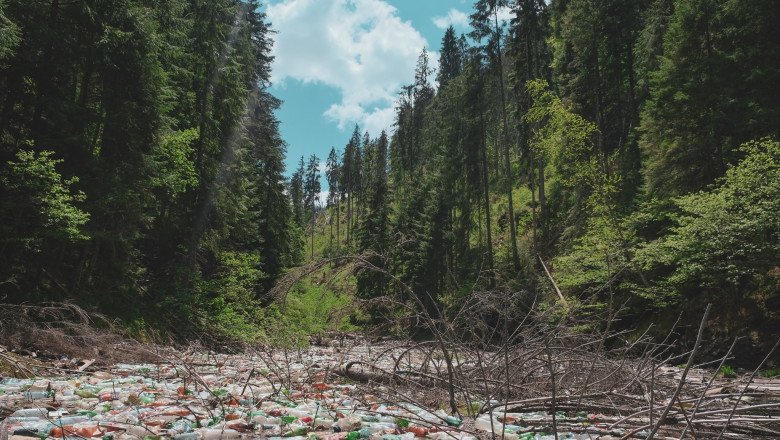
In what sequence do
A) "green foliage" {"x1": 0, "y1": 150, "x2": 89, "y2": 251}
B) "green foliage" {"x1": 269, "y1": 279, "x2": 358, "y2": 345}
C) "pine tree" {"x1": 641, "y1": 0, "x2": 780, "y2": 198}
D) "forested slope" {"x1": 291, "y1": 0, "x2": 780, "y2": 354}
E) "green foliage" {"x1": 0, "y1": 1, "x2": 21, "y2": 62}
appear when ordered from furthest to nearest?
"pine tree" {"x1": 641, "y1": 0, "x2": 780, "y2": 198} < "forested slope" {"x1": 291, "y1": 0, "x2": 780, "y2": 354} < "green foliage" {"x1": 0, "y1": 150, "x2": 89, "y2": 251} < "green foliage" {"x1": 0, "y1": 1, "x2": 21, "y2": 62} < "green foliage" {"x1": 269, "y1": 279, "x2": 358, "y2": 345}

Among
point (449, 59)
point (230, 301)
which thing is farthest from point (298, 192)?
point (230, 301)

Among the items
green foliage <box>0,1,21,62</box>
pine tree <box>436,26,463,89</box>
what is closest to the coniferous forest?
green foliage <box>0,1,21,62</box>

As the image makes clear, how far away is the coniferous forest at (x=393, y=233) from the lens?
9.70 m

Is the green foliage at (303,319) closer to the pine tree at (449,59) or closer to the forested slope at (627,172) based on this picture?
the forested slope at (627,172)

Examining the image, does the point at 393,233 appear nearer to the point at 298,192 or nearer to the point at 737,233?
the point at 737,233

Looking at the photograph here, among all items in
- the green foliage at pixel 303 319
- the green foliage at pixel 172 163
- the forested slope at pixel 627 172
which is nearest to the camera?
the green foliage at pixel 303 319

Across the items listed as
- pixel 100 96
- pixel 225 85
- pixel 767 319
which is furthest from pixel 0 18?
pixel 767 319

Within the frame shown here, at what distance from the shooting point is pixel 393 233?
10273 mm

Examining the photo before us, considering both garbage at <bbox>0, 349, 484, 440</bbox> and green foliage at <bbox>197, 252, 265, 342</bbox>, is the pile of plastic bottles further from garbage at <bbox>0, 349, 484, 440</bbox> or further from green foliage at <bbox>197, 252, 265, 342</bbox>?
green foliage at <bbox>197, 252, 265, 342</bbox>

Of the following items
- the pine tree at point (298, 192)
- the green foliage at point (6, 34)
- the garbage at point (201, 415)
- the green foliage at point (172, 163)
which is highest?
the pine tree at point (298, 192)

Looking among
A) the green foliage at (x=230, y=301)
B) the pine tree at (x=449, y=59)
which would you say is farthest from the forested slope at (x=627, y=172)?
the pine tree at (x=449, y=59)

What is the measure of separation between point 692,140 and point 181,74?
58.8ft

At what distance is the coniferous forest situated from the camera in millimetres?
9703

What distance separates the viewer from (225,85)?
18.4m
